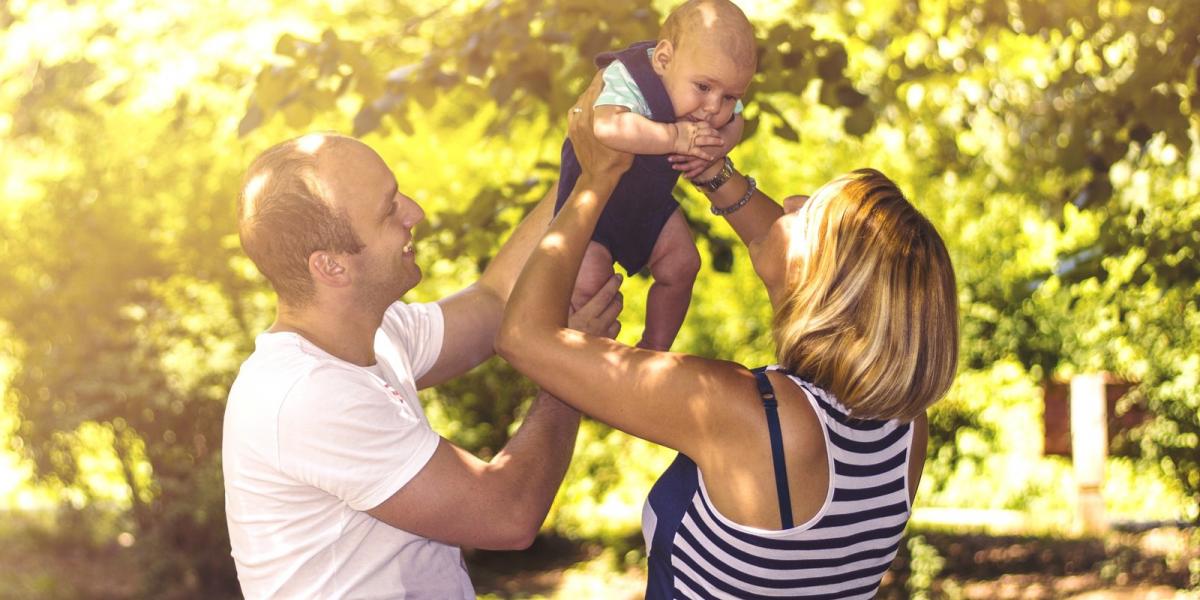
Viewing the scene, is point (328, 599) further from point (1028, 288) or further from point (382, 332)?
point (1028, 288)

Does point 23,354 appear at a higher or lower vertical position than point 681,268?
lower

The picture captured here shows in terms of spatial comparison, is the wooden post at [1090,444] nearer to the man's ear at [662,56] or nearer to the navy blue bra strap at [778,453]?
the man's ear at [662,56]

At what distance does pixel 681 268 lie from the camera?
3.03 m

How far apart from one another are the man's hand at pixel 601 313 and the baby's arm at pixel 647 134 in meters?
0.33

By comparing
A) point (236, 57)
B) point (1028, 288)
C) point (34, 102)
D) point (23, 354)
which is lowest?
point (23, 354)

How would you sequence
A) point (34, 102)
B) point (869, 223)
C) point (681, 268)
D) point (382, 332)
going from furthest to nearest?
point (34, 102), point (681, 268), point (382, 332), point (869, 223)

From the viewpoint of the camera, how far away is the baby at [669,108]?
264 centimetres

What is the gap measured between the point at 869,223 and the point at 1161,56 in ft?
11.2

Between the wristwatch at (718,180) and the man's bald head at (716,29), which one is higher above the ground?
the man's bald head at (716,29)

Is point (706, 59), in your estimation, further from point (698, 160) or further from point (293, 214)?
point (293, 214)

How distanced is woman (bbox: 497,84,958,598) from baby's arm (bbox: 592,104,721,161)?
0.29 metres

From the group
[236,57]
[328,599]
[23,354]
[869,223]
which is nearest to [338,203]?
[328,599]

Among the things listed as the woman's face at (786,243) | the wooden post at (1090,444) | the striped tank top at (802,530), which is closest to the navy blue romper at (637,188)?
the woman's face at (786,243)

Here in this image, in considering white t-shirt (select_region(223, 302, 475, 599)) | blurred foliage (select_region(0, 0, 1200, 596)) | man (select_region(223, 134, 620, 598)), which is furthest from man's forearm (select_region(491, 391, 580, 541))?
blurred foliage (select_region(0, 0, 1200, 596))
